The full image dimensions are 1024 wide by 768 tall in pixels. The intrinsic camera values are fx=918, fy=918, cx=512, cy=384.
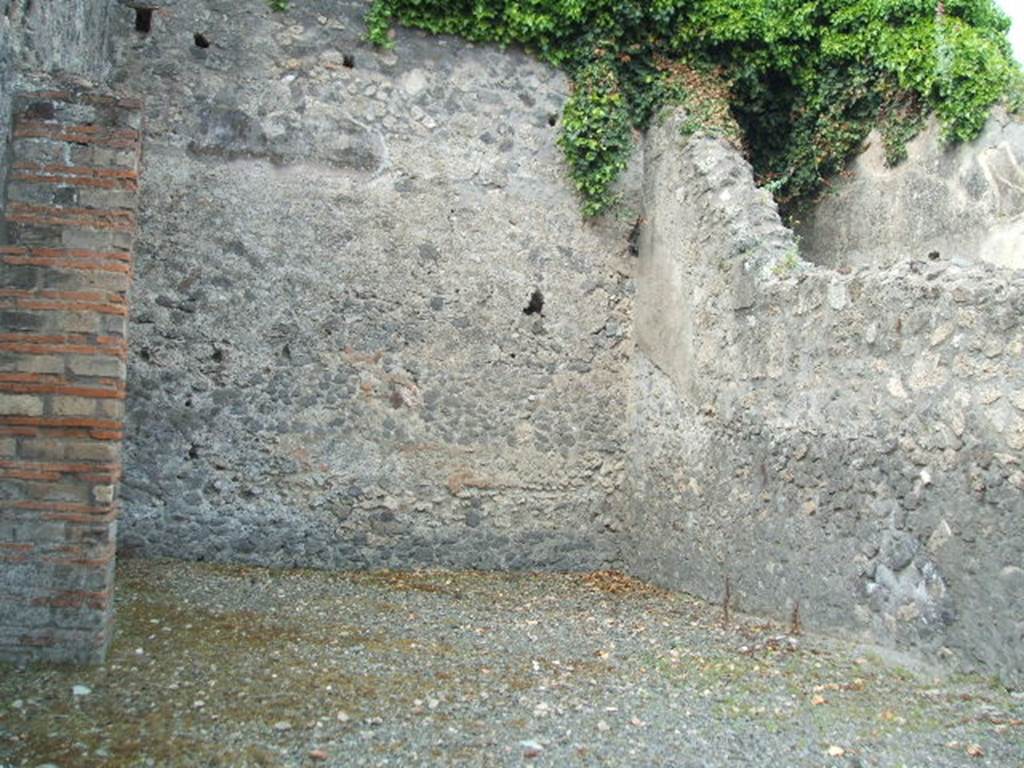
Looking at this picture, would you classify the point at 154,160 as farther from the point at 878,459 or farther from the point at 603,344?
the point at 878,459

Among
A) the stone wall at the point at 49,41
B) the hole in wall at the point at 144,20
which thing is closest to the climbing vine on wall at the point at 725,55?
the hole in wall at the point at 144,20

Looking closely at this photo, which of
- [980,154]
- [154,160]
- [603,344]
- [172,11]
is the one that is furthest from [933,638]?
[172,11]

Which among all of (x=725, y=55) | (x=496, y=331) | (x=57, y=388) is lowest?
(x=57, y=388)

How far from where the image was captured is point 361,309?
7.32 meters

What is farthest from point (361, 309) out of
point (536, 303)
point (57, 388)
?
point (57, 388)

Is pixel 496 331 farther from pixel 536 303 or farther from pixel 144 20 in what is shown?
pixel 144 20

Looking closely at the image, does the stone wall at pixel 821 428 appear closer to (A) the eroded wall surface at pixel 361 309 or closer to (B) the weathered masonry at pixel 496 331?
(B) the weathered masonry at pixel 496 331

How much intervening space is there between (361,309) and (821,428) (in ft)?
12.0

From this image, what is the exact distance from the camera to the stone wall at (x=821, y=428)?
447 cm

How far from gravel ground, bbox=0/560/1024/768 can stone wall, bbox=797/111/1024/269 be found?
12.2 feet

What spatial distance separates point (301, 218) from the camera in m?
7.23

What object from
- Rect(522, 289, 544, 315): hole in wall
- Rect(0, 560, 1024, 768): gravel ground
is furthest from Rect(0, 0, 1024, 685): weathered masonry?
Rect(0, 560, 1024, 768): gravel ground

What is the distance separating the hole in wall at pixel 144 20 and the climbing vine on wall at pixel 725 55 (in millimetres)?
1701

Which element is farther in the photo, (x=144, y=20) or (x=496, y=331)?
(x=496, y=331)
